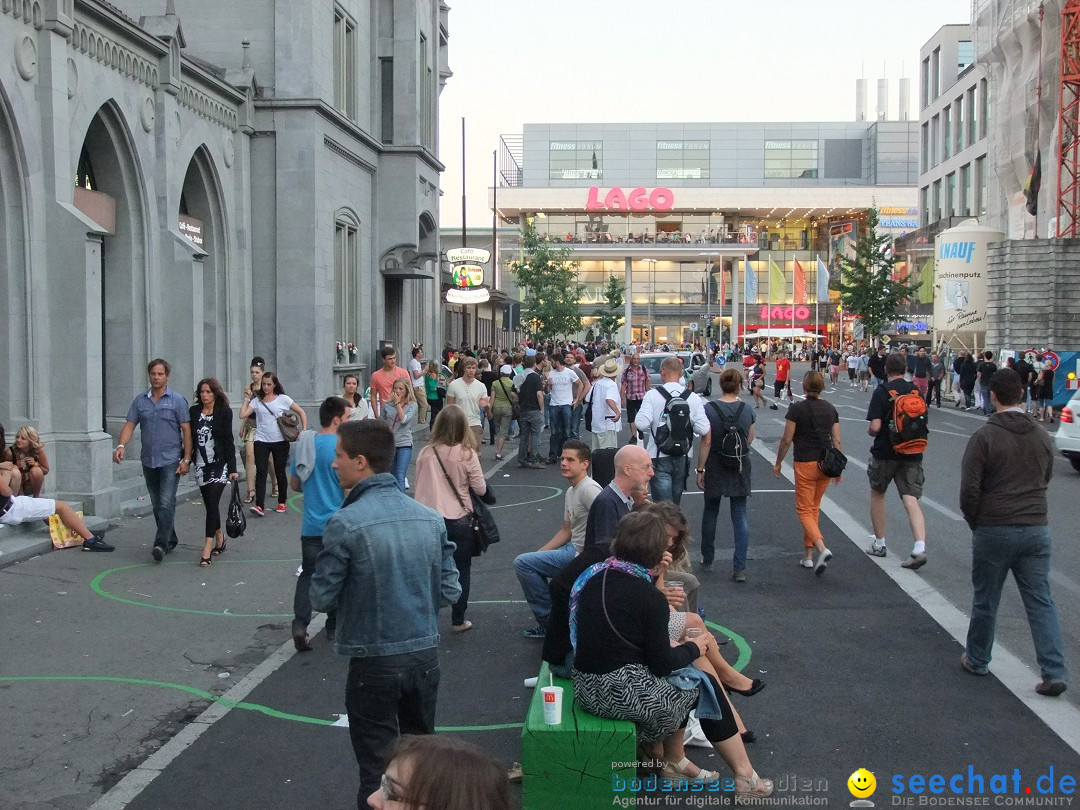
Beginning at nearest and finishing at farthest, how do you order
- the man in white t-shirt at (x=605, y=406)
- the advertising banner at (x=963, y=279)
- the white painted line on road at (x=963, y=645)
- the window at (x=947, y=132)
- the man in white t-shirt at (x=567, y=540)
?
the white painted line on road at (x=963, y=645)
the man in white t-shirt at (x=567, y=540)
the man in white t-shirt at (x=605, y=406)
the advertising banner at (x=963, y=279)
the window at (x=947, y=132)

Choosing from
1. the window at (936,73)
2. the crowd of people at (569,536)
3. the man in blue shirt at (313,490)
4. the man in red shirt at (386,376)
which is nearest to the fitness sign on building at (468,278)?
the man in red shirt at (386,376)

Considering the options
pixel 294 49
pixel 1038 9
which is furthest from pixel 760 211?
pixel 294 49

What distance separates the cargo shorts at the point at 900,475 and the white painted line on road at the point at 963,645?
69 cm

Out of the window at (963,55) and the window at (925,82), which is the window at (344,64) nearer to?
the window at (963,55)

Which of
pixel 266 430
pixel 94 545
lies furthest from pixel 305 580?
pixel 266 430

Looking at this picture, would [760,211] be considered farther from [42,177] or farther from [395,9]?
[42,177]

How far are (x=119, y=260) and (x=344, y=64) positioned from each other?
996 cm

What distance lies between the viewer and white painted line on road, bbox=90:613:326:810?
5293 mm

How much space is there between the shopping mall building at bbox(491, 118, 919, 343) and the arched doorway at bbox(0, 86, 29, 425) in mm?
81411

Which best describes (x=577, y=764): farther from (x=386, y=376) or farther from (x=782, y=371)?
(x=782, y=371)

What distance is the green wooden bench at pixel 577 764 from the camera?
4871 mm

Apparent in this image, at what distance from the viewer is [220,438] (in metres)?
10.6

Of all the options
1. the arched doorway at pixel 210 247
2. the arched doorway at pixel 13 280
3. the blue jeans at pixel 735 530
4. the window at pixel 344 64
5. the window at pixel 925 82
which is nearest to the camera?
the blue jeans at pixel 735 530

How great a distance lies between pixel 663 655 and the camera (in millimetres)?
4938
